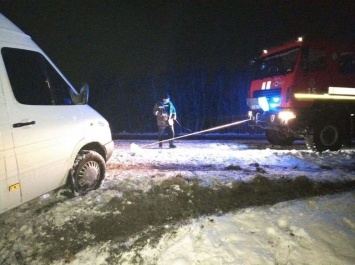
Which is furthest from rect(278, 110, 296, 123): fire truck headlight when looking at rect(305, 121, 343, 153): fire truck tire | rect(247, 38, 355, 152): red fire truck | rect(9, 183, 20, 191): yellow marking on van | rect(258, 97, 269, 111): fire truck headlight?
rect(9, 183, 20, 191): yellow marking on van

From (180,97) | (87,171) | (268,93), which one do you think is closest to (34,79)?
(87,171)

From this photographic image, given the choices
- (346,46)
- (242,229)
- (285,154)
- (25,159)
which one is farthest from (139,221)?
(346,46)

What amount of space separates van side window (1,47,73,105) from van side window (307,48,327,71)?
6.29 m

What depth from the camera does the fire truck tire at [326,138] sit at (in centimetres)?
820

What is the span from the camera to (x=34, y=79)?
3.80m

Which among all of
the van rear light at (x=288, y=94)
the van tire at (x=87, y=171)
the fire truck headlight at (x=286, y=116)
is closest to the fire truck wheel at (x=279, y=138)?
the fire truck headlight at (x=286, y=116)

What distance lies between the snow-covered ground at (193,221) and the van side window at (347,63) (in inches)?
142

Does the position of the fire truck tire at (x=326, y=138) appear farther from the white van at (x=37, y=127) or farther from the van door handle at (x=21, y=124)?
the van door handle at (x=21, y=124)

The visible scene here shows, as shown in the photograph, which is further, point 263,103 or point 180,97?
point 180,97

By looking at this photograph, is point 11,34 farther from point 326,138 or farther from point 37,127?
point 326,138

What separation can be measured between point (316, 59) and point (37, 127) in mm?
7167

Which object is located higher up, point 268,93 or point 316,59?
point 316,59

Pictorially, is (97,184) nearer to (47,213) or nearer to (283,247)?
(47,213)

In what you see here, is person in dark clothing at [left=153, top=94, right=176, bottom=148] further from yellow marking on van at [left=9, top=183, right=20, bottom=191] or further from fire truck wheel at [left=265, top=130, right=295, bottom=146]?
yellow marking on van at [left=9, top=183, right=20, bottom=191]
